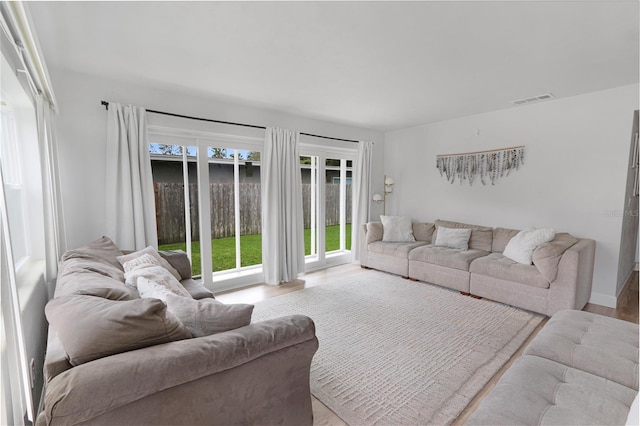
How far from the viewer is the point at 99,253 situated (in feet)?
7.85

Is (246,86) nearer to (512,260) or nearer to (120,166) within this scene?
(120,166)

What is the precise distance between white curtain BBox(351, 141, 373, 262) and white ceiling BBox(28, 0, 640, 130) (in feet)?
6.04

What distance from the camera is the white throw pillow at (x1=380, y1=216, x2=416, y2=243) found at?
16.4 ft

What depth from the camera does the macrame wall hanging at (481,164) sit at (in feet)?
13.8

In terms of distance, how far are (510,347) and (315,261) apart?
307 centimetres

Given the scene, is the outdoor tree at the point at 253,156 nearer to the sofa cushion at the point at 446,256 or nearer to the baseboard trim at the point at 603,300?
the sofa cushion at the point at 446,256

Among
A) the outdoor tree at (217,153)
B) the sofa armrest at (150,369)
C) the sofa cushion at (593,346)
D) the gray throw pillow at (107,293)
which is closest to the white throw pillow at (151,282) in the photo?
the gray throw pillow at (107,293)

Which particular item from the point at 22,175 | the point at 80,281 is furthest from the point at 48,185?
the point at 80,281

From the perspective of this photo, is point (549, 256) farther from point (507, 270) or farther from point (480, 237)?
point (480, 237)

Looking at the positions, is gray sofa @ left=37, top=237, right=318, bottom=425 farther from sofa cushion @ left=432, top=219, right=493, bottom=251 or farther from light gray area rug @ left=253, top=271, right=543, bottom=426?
sofa cushion @ left=432, top=219, right=493, bottom=251

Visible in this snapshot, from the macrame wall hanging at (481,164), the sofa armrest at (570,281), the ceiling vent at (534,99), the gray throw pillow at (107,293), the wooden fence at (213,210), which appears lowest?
the sofa armrest at (570,281)

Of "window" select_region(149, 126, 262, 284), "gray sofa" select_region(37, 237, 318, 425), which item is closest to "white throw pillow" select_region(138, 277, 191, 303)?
"gray sofa" select_region(37, 237, 318, 425)

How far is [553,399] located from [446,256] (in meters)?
2.81

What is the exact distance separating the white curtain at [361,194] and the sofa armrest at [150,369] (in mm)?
4109
